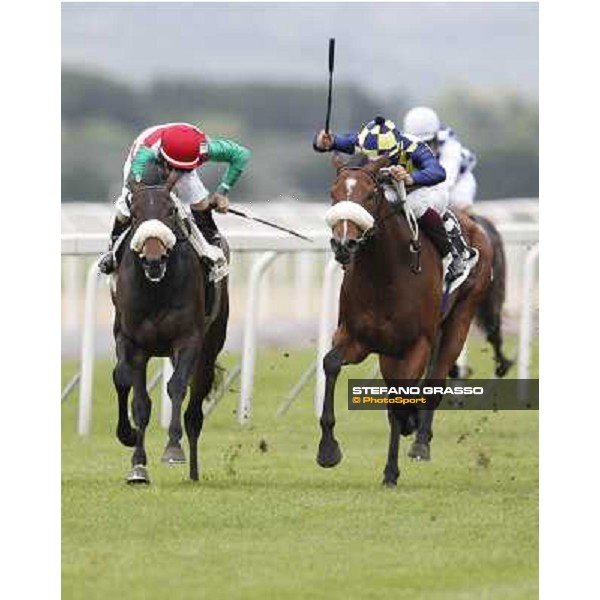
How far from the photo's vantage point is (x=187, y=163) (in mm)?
10586

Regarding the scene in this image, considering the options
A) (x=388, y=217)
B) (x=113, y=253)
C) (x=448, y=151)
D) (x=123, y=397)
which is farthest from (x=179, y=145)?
(x=448, y=151)

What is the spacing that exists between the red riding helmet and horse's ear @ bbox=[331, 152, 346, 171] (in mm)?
599

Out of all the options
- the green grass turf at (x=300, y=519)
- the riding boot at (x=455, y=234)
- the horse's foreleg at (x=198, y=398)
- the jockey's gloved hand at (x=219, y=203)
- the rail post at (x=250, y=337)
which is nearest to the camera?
the green grass turf at (x=300, y=519)

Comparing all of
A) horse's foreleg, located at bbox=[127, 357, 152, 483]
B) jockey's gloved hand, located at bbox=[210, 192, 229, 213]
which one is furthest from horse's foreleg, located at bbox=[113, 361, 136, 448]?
jockey's gloved hand, located at bbox=[210, 192, 229, 213]

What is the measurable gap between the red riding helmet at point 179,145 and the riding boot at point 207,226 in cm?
40

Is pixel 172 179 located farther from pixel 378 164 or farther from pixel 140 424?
pixel 140 424

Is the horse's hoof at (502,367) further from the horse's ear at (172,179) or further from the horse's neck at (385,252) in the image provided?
the horse's ear at (172,179)

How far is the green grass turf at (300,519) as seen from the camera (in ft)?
26.2

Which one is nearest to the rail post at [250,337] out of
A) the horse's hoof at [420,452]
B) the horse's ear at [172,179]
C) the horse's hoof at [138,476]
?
the horse's hoof at [420,452]

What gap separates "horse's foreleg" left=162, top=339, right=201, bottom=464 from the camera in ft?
34.1

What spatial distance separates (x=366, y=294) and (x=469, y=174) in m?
3.90

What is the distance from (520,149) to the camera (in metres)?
18.3

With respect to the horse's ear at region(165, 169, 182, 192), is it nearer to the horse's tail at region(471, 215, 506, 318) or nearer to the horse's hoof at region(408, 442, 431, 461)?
the horse's hoof at region(408, 442, 431, 461)
